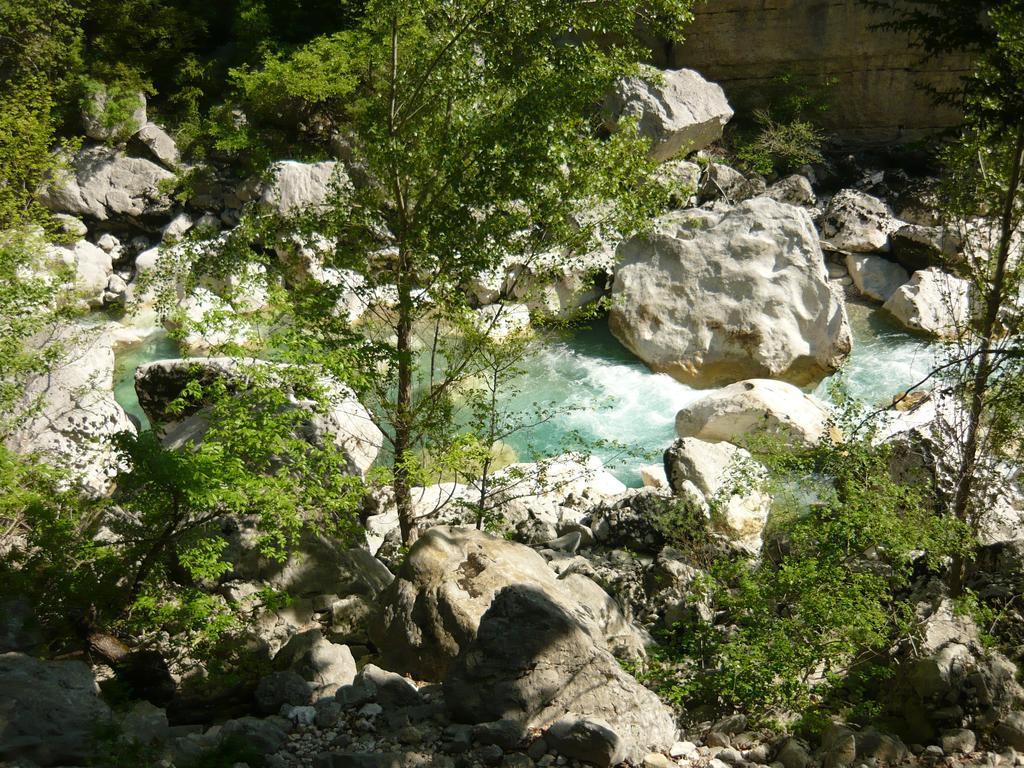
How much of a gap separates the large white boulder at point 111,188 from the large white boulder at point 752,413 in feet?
44.2

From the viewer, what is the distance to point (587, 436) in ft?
45.3

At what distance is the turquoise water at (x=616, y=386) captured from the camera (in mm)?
13734

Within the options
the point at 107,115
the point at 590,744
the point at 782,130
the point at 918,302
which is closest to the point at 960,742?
the point at 590,744

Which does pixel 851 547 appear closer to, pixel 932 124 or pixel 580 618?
pixel 580 618

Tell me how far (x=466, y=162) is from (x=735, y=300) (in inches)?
Answer: 329

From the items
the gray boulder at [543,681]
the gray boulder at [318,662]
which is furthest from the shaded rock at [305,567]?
the gray boulder at [543,681]

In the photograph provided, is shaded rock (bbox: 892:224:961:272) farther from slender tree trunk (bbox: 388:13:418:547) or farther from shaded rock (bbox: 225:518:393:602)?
shaded rock (bbox: 225:518:393:602)

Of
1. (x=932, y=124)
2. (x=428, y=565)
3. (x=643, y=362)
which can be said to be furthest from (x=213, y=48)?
(x=428, y=565)

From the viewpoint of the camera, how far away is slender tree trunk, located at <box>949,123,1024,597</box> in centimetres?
723

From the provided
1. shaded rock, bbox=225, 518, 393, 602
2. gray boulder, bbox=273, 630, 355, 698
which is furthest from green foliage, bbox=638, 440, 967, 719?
shaded rock, bbox=225, 518, 393, 602

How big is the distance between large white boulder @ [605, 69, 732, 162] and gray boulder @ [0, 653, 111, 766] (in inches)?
638

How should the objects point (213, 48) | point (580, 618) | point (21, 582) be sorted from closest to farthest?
point (21, 582)
point (580, 618)
point (213, 48)

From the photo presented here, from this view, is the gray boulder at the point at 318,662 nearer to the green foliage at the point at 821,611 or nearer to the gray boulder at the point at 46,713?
the gray boulder at the point at 46,713

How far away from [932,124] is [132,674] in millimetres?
23186
